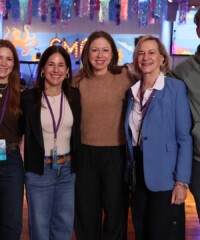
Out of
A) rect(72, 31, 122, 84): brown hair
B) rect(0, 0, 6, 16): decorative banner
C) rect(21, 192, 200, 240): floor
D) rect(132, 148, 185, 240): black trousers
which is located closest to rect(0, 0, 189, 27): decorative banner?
rect(0, 0, 6, 16): decorative banner

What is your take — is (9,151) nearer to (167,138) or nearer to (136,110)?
(136,110)

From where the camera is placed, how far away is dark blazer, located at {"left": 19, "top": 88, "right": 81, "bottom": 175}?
2.16m

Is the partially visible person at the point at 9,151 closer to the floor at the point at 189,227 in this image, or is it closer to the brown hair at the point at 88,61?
the brown hair at the point at 88,61

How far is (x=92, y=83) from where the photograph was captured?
2473 mm

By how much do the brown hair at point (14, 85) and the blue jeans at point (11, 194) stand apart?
10.8 inches

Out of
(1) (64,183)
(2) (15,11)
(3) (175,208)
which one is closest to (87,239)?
(1) (64,183)

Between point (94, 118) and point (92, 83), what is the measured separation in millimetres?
257

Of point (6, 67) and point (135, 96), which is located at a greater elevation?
point (6, 67)

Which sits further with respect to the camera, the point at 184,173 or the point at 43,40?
the point at 43,40

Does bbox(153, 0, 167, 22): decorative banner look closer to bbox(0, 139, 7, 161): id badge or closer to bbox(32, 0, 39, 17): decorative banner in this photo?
bbox(32, 0, 39, 17): decorative banner

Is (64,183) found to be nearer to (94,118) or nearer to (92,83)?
(94,118)

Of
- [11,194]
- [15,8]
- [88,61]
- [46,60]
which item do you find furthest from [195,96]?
[15,8]

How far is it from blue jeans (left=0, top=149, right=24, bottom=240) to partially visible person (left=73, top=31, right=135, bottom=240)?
403mm

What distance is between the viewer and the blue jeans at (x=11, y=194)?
2.18 m
